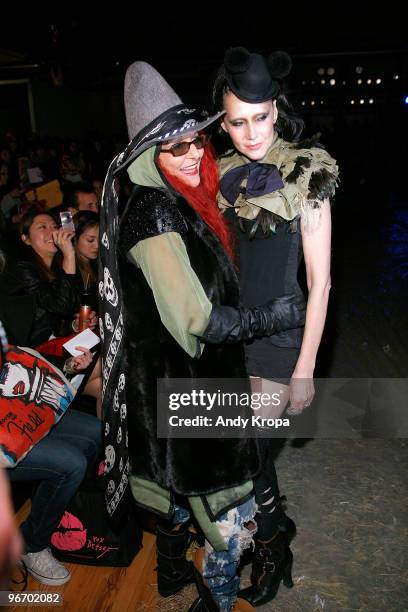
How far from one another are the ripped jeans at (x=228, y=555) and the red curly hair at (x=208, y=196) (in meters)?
0.96

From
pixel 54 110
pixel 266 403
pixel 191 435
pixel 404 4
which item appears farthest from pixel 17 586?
pixel 54 110

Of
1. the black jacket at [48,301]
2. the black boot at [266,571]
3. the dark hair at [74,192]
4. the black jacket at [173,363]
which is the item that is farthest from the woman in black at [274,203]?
the dark hair at [74,192]

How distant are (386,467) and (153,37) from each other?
11.6 meters

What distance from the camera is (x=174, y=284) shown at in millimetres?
1585

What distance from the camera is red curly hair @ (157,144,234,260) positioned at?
1.76m

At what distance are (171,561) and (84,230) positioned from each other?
227cm

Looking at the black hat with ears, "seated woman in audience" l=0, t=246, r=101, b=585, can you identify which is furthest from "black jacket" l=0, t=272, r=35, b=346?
the black hat with ears

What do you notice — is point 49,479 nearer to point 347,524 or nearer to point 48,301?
point 48,301

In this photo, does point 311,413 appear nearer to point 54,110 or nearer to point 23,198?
point 23,198

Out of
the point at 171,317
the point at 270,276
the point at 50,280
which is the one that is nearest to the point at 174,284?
the point at 171,317

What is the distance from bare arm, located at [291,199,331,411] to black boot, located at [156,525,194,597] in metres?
0.86

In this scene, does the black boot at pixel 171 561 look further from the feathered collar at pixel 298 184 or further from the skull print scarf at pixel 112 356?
the feathered collar at pixel 298 184

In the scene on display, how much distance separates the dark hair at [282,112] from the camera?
187 cm

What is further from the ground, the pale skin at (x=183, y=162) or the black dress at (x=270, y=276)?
the pale skin at (x=183, y=162)
